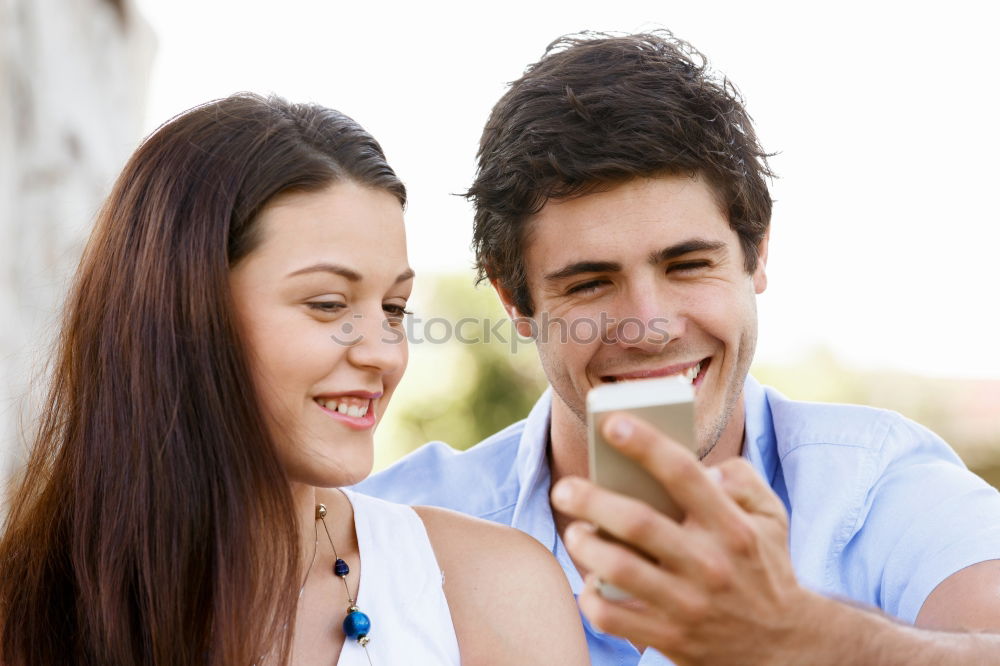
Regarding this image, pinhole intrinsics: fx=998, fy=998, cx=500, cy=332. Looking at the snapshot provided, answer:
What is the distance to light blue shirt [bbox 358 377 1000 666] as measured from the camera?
8.84ft

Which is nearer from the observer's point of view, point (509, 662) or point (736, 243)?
point (509, 662)

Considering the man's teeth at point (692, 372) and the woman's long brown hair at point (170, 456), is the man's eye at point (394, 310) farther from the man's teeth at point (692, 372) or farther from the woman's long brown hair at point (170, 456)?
the man's teeth at point (692, 372)

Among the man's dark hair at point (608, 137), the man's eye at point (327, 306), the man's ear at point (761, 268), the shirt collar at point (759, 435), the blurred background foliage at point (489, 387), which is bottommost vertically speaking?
the blurred background foliage at point (489, 387)

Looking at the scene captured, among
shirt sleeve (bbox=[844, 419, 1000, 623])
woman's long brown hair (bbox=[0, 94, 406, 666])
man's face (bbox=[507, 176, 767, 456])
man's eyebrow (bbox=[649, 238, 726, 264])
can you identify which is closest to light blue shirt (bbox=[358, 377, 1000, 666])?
shirt sleeve (bbox=[844, 419, 1000, 623])

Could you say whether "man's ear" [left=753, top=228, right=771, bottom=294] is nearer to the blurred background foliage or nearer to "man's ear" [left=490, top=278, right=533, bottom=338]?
"man's ear" [left=490, top=278, right=533, bottom=338]

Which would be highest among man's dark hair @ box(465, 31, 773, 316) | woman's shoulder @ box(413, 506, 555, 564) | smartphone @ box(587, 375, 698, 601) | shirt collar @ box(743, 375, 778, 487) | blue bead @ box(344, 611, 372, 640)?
man's dark hair @ box(465, 31, 773, 316)

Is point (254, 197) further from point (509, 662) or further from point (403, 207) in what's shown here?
point (509, 662)

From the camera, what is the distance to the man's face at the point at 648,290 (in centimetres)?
284

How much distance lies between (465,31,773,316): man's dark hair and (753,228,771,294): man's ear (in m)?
0.05

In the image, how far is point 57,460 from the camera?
235 cm

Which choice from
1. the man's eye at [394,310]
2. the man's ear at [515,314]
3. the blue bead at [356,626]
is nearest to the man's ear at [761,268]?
the man's ear at [515,314]

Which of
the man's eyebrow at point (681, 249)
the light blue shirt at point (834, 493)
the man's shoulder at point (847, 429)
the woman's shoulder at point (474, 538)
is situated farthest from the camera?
the man's shoulder at point (847, 429)

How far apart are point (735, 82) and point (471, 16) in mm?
9260

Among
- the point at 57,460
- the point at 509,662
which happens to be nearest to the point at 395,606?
the point at 509,662
